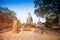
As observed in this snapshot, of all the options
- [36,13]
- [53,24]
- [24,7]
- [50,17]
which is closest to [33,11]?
[36,13]

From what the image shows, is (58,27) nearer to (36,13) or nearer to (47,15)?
(47,15)

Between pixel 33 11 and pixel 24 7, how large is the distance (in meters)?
0.53

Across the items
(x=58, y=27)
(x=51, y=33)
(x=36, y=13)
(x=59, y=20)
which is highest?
(x=36, y=13)

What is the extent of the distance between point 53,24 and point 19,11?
1.82 meters

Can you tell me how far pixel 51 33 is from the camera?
4211 millimetres

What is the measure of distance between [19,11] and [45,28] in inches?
63.6

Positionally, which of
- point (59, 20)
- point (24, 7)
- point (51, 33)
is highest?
point (24, 7)

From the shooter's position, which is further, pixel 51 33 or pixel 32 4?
pixel 32 4

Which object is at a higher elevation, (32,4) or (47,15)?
(32,4)

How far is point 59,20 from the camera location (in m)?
4.27

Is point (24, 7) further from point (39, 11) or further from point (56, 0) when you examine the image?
point (56, 0)

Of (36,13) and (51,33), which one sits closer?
(51,33)

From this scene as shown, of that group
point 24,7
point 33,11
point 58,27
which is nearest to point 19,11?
point 24,7

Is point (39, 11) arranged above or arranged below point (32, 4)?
below
